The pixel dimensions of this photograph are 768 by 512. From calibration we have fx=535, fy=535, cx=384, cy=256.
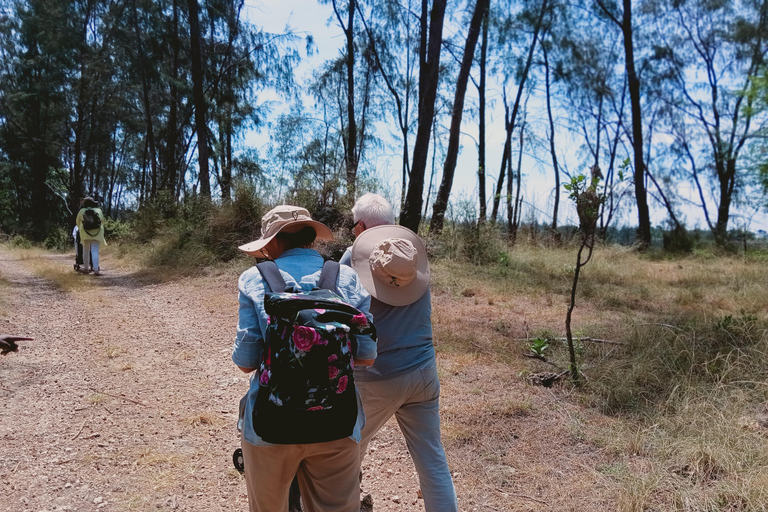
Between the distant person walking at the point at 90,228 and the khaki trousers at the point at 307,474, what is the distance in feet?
32.1

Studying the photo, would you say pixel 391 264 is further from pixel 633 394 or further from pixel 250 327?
pixel 633 394

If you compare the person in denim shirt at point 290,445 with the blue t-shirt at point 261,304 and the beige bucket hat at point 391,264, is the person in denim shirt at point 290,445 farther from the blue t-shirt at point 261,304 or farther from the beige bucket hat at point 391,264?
Answer: the beige bucket hat at point 391,264

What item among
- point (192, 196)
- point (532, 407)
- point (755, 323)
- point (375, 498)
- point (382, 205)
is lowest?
point (375, 498)

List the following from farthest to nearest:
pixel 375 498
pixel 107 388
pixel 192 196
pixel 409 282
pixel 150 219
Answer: pixel 150 219
pixel 192 196
pixel 107 388
pixel 375 498
pixel 409 282

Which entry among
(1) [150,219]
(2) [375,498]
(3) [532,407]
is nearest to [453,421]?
(3) [532,407]

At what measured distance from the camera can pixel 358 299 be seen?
199cm

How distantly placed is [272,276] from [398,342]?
74cm

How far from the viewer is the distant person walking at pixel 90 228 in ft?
33.1

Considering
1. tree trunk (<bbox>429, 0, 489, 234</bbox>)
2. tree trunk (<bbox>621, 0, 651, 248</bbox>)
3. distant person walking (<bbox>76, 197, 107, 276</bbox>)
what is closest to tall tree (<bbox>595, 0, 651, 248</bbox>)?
tree trunk (<bbox>621, 0, 651, 248</bbox>)

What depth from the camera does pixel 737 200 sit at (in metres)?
23.7

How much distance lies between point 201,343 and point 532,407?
142 inches

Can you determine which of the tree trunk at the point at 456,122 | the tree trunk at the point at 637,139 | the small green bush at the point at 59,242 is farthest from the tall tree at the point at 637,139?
the small green bush at the point at 59,242

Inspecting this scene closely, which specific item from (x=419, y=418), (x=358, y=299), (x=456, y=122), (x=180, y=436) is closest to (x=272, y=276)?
(x=358, y=299)

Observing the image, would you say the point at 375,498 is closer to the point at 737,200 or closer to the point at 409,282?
the point at 409,282
